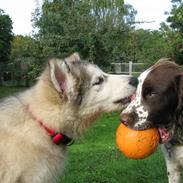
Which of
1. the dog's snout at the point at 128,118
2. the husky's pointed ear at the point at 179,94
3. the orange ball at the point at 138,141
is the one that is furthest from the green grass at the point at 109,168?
the husky's pointed ear at the point at 179,94

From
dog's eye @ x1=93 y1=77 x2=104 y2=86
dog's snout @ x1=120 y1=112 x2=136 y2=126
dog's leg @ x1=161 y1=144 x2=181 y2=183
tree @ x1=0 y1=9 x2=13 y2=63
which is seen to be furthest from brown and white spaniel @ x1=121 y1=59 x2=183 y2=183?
tree @ x1=0 y1=9 x2=13 y2=63

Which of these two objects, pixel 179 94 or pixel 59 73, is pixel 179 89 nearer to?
pixel 179 94

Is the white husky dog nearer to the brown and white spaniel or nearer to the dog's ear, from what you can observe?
the brown and white spaniel

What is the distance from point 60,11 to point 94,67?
73.8 ft

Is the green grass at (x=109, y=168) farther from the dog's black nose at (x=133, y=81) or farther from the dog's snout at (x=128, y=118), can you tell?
the dog's black nose at (x=133, y=81)

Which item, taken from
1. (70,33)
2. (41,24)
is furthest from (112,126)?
(41,24)

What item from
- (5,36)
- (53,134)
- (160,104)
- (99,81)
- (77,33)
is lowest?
(5,36)

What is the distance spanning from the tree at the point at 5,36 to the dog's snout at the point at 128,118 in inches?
1565

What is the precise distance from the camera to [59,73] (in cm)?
568

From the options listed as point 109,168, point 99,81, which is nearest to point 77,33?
point 109,168

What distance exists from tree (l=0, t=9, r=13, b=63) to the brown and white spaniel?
39.8 metres

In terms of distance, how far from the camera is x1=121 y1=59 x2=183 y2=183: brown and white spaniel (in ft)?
19.2

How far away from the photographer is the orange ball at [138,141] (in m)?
6.01

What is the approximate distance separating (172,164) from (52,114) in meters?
1.65
